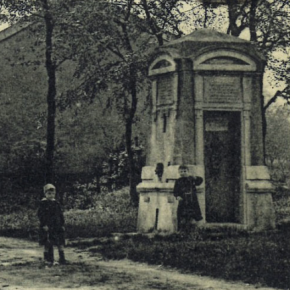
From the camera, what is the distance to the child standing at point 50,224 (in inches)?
408

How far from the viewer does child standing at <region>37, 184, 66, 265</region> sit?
10367mm

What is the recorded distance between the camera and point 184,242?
1141 centimetres

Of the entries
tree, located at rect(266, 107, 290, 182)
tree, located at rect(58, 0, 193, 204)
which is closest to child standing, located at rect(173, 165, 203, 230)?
tree, located at rect(58, 0, 193, 204)

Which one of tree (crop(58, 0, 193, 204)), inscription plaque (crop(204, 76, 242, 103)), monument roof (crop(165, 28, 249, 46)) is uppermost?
tree (crop(58, 0, 193, 204))

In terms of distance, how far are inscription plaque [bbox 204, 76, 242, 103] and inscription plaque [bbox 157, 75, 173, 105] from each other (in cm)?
75

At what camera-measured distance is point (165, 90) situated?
45.6 ft

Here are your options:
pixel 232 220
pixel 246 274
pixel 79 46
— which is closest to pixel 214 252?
pixel 246 274

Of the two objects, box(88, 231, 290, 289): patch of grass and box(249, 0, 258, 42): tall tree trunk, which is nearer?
box(88, 231, 290, 289): patch of grass

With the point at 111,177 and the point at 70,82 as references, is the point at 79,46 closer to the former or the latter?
the point at 111,177

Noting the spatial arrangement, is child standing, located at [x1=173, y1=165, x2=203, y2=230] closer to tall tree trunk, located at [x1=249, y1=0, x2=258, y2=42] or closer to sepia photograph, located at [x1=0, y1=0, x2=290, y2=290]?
sepia photograph, located at [x1=0, y1=0, x2=290, y2=290]

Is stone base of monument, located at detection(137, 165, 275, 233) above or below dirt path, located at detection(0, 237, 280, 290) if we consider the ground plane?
above

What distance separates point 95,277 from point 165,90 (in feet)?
19.7

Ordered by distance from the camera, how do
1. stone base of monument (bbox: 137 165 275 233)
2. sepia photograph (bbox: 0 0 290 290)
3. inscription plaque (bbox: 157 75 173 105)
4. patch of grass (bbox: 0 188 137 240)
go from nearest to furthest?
sepia photograph (bbox: 0 0 290 290) → stone base of monument (bbox: 137 165 275 233) → inscription plaque (bbox: 157 75 173 105) → patch of grass (bbox: 0 188 137 240)

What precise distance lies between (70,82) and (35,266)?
18.4 meters
